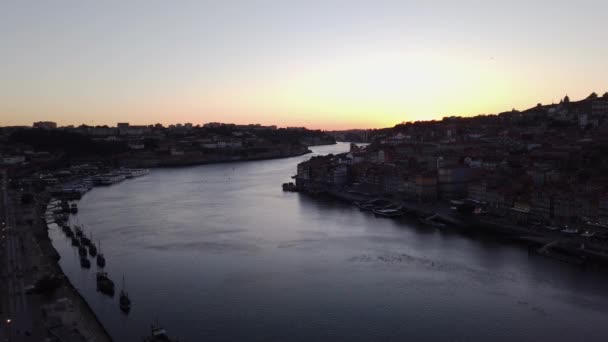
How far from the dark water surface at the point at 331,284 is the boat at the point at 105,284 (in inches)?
4.5

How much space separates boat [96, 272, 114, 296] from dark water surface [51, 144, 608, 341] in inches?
4.5

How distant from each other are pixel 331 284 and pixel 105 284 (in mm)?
2262

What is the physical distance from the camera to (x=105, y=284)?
4.95 m

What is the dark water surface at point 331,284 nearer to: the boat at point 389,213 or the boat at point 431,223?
the boat at point 431,223

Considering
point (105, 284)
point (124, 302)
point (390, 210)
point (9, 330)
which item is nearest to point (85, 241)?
point (105, 284)

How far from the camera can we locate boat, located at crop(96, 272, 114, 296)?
4914 millimetres

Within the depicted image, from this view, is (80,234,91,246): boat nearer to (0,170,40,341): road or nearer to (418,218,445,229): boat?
(0,170,40,341): road

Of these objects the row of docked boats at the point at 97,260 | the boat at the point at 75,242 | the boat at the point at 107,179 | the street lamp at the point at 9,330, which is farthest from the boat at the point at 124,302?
the boat at the point at 107,179

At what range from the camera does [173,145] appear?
28.4 metres

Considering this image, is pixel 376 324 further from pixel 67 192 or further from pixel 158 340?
pixel 67 192

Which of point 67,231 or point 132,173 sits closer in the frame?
point 67,231

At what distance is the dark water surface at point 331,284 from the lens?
4160 mm

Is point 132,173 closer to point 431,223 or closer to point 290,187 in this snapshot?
point 290,187

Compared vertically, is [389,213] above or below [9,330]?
below
